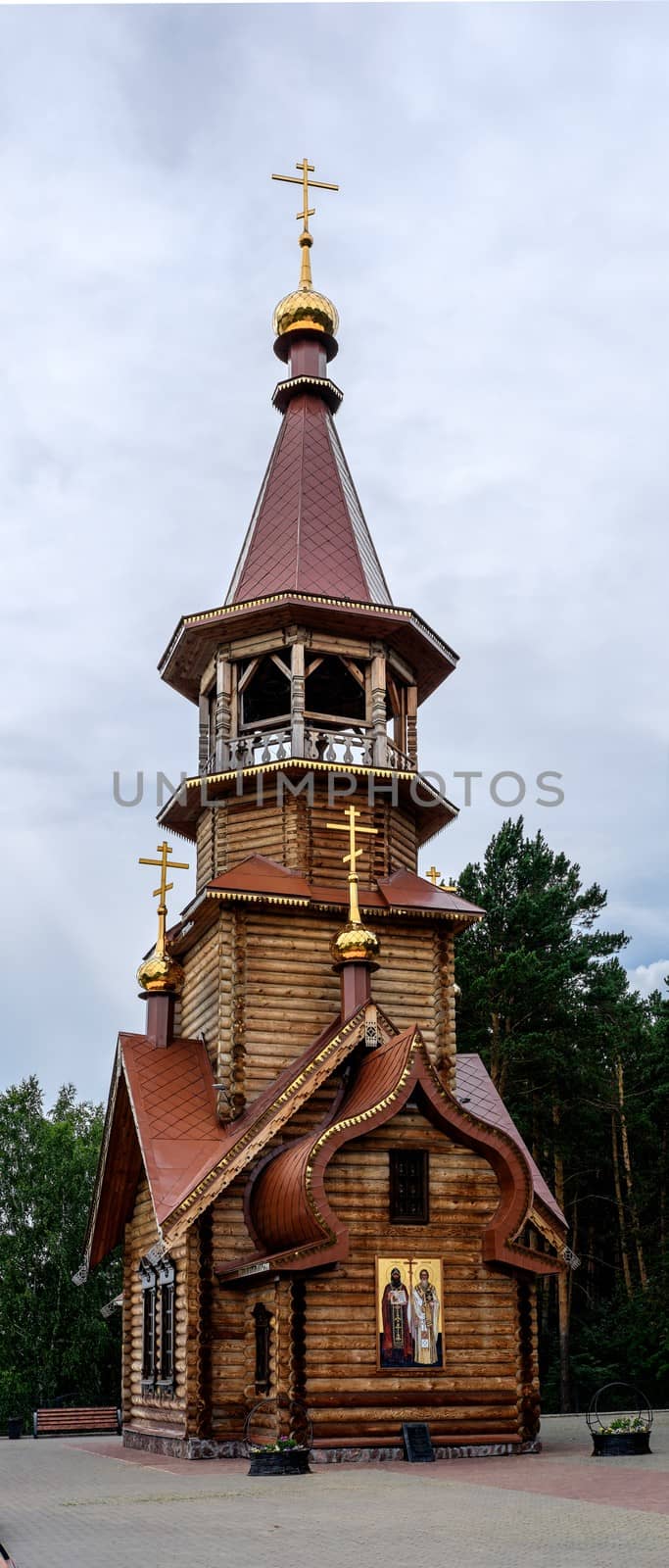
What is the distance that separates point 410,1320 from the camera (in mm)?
16281

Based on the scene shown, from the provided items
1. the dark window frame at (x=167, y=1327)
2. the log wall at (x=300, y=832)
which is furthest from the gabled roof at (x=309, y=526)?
the dark window frame at (x=167, y=1327)

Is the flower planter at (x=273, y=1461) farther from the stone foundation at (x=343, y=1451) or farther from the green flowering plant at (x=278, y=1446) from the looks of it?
the stone foundation at (x=343, y=1451)

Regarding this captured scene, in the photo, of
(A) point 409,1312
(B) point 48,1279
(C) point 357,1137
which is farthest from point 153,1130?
(B) point 48,1279

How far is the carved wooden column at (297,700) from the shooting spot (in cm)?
2055

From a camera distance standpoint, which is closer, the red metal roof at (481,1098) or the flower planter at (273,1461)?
the flower planter at (273,1461)

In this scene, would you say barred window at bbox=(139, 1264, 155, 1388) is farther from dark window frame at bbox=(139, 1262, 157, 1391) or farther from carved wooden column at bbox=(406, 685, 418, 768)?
carved wooden column at bbox=(406, 685, 418, 768)

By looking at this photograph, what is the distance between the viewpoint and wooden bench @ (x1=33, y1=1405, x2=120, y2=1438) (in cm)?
2638

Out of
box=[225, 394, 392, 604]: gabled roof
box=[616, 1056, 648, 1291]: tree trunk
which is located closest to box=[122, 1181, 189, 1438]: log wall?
box=[225, 394, 392, 604]: gabled roof

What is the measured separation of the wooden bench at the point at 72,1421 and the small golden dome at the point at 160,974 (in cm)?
997

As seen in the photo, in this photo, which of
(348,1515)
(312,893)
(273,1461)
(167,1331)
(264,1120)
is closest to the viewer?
(348,1515)

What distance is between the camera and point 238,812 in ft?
70.3

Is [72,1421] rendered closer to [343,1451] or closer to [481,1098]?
[481,1098]

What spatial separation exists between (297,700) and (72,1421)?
48.8ft

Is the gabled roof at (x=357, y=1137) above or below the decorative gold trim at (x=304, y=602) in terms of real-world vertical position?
below
